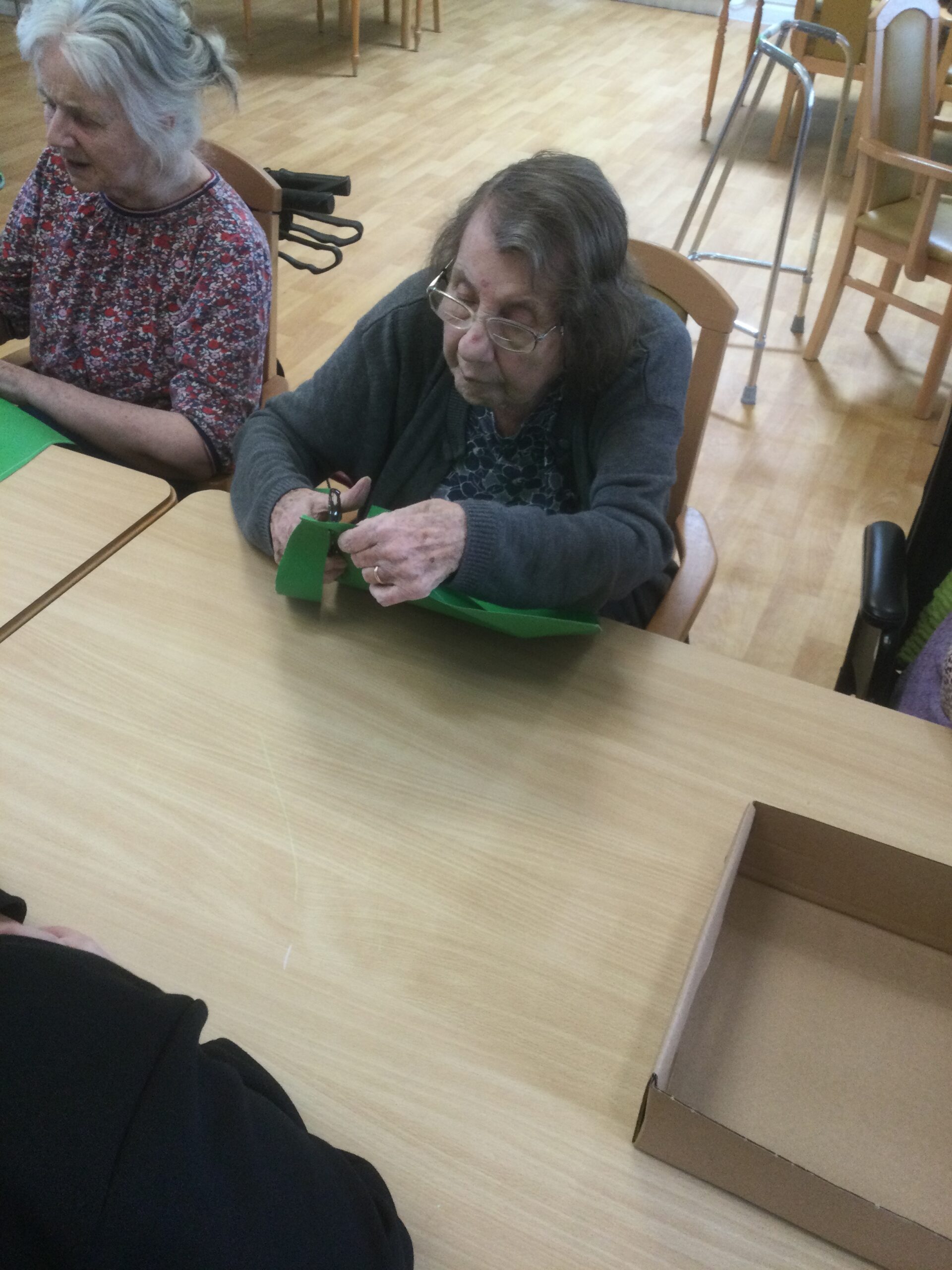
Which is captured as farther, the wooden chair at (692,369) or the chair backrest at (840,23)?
the chair backrest at (840,23)

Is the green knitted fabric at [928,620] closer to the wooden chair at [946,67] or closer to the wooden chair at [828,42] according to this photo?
the wooden chair at [828,42]

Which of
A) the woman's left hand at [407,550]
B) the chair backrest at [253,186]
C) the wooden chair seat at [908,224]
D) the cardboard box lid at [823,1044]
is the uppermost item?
the chair backrest at [253,186]

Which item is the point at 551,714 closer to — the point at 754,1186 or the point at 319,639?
the point at 319,639

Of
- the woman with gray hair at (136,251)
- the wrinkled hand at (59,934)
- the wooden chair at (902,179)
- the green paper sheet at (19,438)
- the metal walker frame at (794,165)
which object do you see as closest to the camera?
the wrinkled hand at (59,934)

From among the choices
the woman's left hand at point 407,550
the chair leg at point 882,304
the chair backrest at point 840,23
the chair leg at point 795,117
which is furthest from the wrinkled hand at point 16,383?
the chair leg at point 795,117

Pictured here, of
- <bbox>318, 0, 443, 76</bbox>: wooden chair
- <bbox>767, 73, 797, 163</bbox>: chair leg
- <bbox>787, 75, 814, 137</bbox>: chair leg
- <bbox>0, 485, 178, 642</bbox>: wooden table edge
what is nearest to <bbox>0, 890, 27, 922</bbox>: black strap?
<bbox>0, 485, 178, 642</bbox>: wooden table edge

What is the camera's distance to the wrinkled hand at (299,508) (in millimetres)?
1157

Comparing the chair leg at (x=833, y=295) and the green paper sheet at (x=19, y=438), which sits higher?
the green paper sheet at (x=19, y=438)

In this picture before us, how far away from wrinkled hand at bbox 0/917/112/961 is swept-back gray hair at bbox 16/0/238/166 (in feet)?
3.88

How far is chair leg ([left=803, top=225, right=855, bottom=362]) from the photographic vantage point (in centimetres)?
335

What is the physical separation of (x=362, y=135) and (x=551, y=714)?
4.74m

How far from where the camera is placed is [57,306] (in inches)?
64.1

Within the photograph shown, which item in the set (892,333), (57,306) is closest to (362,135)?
(892,333)

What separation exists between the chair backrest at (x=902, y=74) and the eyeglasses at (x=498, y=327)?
8.35 ft
